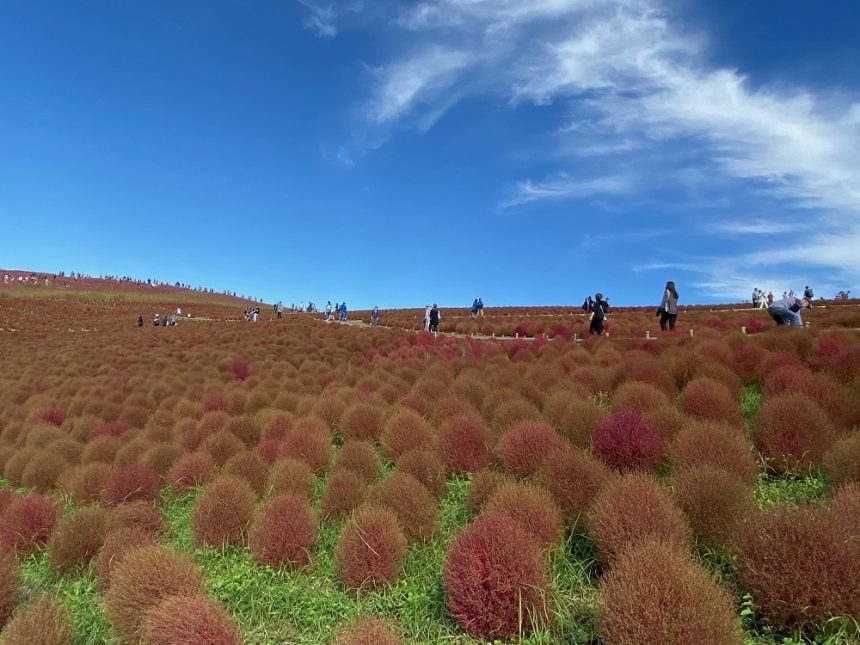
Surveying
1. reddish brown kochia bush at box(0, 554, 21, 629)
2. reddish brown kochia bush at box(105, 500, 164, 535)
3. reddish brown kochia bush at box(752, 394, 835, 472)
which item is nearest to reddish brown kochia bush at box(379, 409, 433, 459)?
reddish brown kochia bush at box(105, 500, 164, 535)

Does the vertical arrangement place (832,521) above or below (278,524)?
above

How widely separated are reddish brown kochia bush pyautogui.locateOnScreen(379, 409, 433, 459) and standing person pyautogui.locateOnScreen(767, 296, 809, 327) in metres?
10.9

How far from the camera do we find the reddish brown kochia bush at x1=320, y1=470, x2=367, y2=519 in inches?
224

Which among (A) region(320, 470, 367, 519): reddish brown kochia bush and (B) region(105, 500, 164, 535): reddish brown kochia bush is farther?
(B) region(105, 500, 164, 535): reddish brown kochia bush

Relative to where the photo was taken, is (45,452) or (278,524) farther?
(45,452)

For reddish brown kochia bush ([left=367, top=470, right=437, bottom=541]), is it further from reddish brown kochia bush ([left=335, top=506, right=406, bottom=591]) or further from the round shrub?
the round shrub

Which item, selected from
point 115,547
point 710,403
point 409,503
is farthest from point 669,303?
point 115,547

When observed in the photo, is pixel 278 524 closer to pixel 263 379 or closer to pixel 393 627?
pixel 393 627

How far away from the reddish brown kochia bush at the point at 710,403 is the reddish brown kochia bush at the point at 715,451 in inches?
41.2

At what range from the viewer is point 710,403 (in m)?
6.42

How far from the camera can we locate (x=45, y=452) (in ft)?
30.0

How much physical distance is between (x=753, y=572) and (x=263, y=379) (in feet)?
43.6

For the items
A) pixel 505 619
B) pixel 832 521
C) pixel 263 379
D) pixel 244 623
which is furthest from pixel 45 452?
pixel 832 521

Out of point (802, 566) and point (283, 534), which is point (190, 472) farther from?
point (802, 566)
